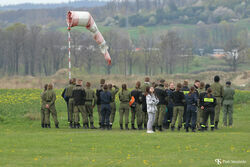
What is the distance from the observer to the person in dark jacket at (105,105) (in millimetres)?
23812

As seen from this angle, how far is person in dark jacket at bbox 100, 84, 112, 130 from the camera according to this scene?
938 inches

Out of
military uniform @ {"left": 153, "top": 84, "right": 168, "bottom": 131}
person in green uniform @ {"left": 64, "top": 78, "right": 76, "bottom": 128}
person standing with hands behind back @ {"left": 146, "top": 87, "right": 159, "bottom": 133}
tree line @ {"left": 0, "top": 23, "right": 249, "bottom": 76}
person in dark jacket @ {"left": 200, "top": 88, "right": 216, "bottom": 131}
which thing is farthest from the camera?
tree line @ {"left": 0, "top": 23, "right": 249, "bottom": 76}

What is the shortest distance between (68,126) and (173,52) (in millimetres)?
85454

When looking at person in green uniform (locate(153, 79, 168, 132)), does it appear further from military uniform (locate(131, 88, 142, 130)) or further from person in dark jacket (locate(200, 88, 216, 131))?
person in dark jacket (locate(200, 88, 216, 131))

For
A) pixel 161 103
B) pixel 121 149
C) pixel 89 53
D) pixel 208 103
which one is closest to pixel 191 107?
pixel 208 103

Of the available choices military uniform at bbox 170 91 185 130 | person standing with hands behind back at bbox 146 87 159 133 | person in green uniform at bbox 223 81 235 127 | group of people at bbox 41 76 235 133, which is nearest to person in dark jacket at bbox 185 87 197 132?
group of people at bbox 41 76 235 133

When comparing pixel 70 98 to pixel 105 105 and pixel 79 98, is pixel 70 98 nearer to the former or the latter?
pixel 79 98

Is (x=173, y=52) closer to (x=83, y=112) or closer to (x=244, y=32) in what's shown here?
(x=244, y=32)

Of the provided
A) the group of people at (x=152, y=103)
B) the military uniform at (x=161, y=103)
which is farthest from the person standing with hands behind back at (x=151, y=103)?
the military uniform at (x=161, y=103)

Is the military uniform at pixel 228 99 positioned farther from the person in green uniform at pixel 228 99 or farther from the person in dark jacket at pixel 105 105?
the person in dark jacket at pixel 105 105

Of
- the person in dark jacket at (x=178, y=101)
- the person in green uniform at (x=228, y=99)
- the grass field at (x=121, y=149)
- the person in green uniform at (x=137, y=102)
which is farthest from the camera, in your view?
the person in green uniform at (x=228, y=99)

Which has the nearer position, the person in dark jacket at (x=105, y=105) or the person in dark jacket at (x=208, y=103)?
the person in dark jacket at (x=208, y=103)

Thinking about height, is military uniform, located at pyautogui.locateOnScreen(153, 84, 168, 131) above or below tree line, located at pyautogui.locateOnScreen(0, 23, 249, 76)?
below

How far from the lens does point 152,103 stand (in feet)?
71.5
